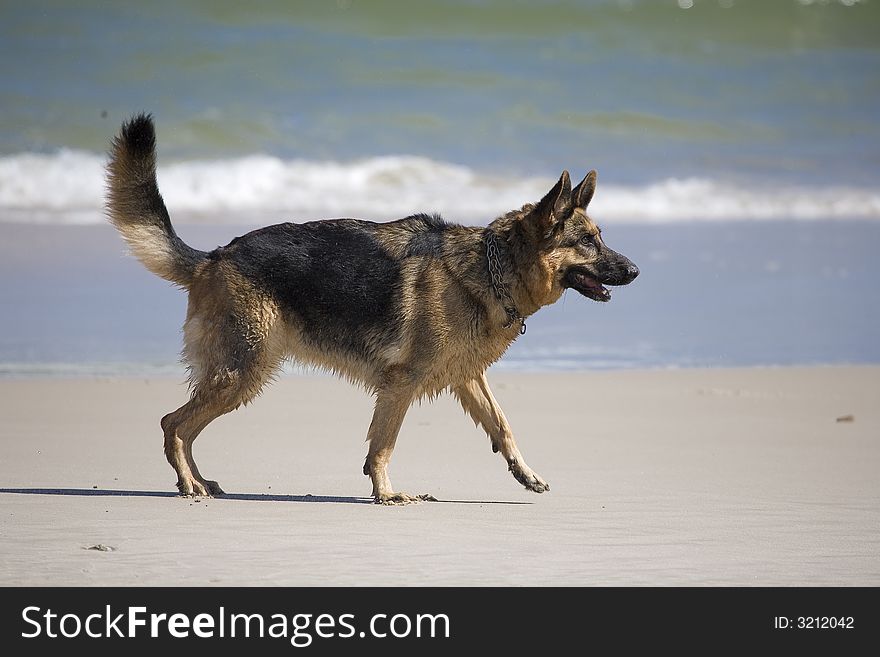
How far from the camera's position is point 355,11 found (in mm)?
29344

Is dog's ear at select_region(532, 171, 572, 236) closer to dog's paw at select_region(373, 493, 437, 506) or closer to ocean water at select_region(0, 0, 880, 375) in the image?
dog's paw at select_region(373, 493, 437, 506)

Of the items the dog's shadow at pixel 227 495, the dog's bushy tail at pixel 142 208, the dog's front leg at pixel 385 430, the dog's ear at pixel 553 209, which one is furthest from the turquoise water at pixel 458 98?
the dog's front leg at pixel 385 430

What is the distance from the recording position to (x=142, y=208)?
8.52 m

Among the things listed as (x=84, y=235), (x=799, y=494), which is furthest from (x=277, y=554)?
(x=84, y=235)

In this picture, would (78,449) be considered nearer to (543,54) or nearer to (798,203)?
(798,203)

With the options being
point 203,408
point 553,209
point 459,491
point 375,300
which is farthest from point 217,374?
point 553,209

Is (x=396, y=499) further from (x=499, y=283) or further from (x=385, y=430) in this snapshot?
(x=499, y=283)

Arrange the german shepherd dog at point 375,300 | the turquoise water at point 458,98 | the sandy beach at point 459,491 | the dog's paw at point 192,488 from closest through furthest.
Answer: the sandy beach at point 459,491
the dog's paw at point 192,488
the german shepherd dog at point 375,300
the turquoise water at point 458,98

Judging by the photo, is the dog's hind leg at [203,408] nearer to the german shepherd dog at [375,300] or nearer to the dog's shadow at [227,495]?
the german shepherd dog at [375,300]

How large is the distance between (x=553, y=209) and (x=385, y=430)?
70.1 inches

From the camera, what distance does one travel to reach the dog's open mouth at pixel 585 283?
8.31m

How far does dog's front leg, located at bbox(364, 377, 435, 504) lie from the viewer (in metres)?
8.06

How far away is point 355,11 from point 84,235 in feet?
33.1

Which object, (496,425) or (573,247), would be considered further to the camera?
(496,425)
